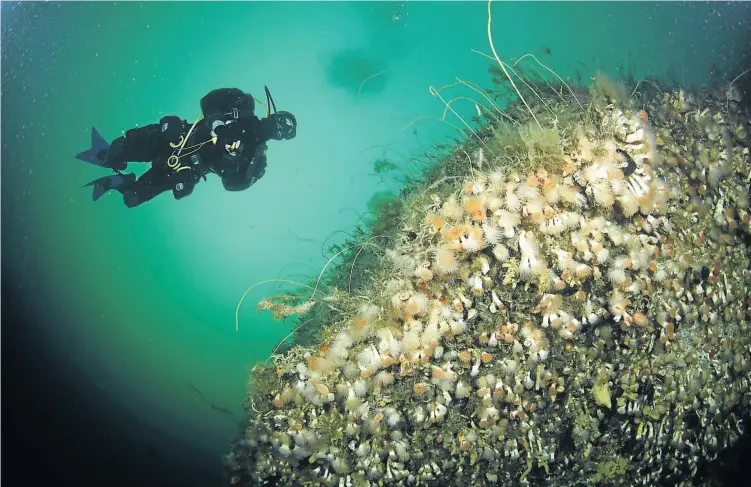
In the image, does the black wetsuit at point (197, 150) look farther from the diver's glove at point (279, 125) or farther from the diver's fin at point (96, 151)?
the diver's fin at point (96, 151)

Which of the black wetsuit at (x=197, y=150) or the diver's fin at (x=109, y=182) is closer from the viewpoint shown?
the black wetsuit at (x=197, y=150)

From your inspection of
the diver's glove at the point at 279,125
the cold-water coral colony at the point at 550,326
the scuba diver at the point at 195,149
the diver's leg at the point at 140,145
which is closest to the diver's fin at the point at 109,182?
the scuba diver at the point at 195,149

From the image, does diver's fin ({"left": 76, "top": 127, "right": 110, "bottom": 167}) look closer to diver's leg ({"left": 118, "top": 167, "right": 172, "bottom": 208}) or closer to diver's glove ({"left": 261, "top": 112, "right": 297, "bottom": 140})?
diver's leg ({"left": 118, "top": 167, "right": 172, "bottom": 208})

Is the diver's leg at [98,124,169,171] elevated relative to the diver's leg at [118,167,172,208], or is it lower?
elevated

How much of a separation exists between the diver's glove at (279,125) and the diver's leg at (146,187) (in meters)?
1.60

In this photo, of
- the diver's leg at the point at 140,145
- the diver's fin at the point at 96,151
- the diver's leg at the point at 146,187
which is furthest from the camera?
the diver's fin at the point at 96,151

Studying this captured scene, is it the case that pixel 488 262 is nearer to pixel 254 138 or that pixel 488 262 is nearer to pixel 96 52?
pixel 254 138

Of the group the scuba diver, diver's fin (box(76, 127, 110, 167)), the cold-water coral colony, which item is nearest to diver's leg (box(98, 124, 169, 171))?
the scuba diver

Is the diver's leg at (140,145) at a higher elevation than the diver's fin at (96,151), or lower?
lower

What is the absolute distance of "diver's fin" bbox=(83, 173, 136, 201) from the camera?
211 inches

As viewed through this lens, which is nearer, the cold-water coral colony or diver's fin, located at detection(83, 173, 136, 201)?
the cold-water coral colony

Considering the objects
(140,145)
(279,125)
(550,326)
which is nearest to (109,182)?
(140,145)

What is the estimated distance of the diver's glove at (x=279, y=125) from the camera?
5.39 m

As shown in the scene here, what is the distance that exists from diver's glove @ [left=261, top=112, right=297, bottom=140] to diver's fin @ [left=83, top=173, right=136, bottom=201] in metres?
2.17
